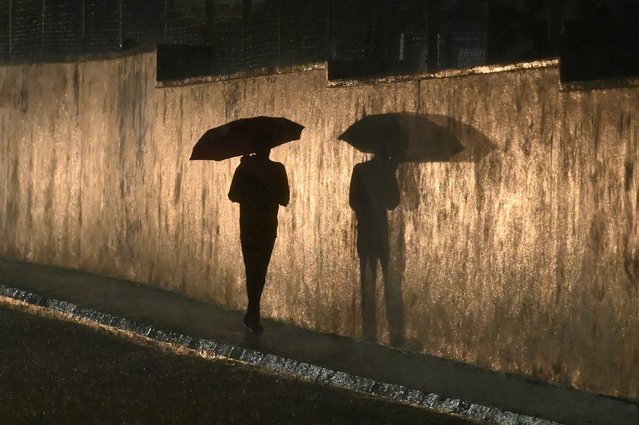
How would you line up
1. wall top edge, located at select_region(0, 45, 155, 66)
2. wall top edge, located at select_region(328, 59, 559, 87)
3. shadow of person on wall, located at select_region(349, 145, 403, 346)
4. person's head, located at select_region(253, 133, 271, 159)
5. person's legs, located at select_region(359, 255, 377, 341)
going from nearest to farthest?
wall top edge, located at select_region(328, 59, 559, 87), shadow of person on wall, located at select_region(349, 145, 403, 346), person's legs, located at select_region(359, 255, 377, 341), person's head, located at select_region(253, 133, 271, 159), wall top edge, located at select_region(0, 45, 155, 66)

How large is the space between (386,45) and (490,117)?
3486 mm

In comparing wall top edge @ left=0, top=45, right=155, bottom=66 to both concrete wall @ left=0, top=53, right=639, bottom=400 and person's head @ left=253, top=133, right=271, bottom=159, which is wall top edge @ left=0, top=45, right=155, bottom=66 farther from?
person's head @ left=253, top=133, right=271, bottom=159

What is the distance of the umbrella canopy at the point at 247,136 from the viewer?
46.0 feet

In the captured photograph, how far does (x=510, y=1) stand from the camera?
13.3 metres

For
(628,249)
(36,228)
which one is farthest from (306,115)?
(36,228)

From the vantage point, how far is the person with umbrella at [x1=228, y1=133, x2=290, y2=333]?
14000mm

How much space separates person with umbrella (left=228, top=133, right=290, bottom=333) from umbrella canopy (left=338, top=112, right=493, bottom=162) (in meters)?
0.72

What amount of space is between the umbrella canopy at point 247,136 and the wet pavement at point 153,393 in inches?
78.7

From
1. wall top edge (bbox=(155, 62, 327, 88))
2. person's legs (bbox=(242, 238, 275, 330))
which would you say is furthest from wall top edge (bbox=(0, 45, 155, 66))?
person's legs (bbox=(242, 238, 275, 330))

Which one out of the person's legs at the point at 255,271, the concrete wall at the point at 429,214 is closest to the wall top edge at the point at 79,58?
the concrete wall at the point at 429,214

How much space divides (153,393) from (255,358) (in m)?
1.88

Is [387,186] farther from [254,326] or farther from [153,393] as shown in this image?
[153,393]

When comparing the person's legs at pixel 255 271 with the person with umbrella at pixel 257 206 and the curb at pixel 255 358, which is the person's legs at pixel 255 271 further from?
the curb at pixel 255 358

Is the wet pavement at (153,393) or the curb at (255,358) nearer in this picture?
the wet pavement at (153,393)
